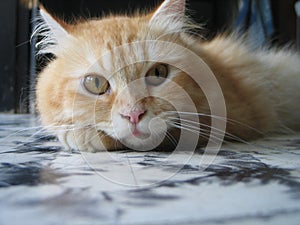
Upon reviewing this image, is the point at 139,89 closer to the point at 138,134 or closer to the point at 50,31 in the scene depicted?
the point at 138,134

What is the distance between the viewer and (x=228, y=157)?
1009mm

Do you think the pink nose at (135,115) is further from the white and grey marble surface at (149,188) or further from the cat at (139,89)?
the white and grey marble surface at (149,188)

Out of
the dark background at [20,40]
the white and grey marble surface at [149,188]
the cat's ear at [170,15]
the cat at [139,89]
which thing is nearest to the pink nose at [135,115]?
the cat at [139,89]

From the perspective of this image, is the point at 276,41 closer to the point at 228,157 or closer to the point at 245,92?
the point at 245,92

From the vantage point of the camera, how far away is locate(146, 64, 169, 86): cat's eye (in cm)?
113

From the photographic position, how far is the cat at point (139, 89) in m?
1.08

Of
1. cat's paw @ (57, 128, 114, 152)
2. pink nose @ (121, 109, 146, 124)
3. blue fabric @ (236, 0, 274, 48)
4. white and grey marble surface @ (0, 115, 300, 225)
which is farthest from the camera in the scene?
blue fabric @ (236, 0, 274, 48)

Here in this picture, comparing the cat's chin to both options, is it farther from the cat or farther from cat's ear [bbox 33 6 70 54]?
cat's ear [bbox 33 6 70 54]

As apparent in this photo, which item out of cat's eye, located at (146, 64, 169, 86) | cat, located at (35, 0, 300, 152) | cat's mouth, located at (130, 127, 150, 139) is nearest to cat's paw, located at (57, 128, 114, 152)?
cat, located at (35, 0, 300, 152)

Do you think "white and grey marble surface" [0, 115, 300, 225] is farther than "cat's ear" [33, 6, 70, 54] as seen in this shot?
No

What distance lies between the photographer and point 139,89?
42.4 inches

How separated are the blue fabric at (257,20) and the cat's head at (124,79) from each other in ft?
5.22

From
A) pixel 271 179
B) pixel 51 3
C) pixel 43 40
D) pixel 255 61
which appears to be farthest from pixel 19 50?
pixel 271 179

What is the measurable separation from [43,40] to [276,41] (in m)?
2.03
